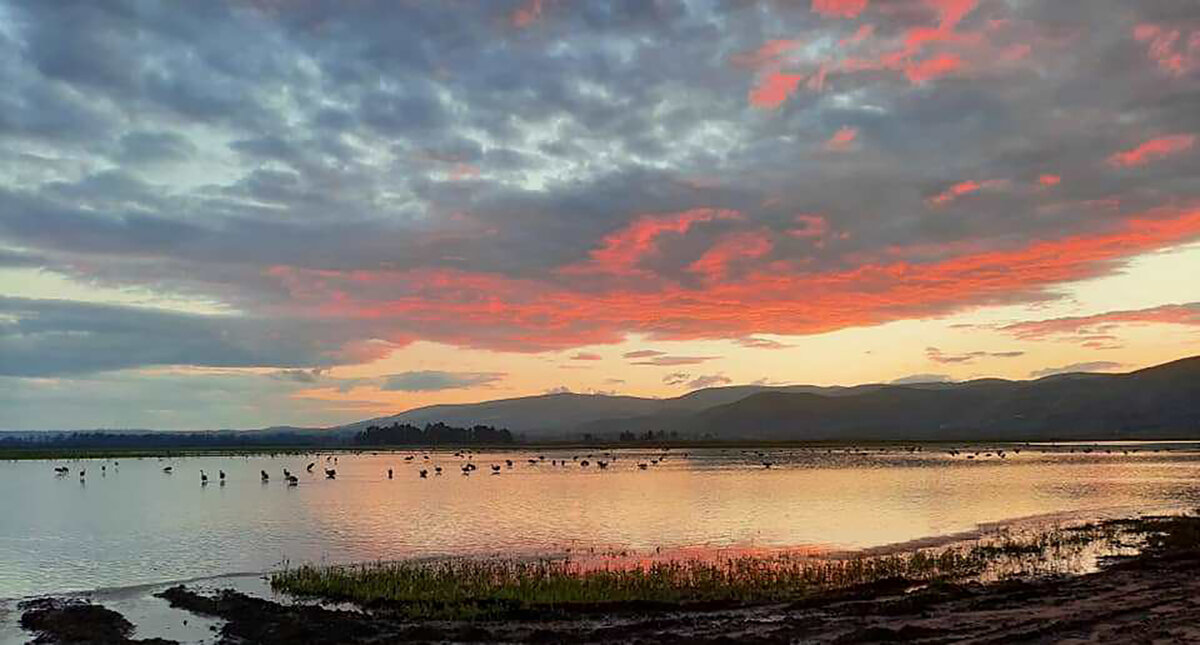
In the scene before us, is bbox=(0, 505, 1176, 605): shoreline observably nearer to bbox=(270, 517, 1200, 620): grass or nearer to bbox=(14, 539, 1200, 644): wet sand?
bbox=(270, 517, 1200, 620): grass

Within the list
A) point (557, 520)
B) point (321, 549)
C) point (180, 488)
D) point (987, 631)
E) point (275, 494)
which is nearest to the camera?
point (987, 631)

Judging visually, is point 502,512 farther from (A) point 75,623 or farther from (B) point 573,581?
(A) point 75,623

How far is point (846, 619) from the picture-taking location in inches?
925

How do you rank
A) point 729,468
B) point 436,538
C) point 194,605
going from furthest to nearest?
point 729,468 < point 436,538 < point 194,605

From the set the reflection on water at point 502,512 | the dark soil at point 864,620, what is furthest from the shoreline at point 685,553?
the dark soil at point 864,620

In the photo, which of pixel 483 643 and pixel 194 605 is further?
pixel 194 605

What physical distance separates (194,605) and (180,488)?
211 ft

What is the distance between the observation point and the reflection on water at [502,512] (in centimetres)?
4028

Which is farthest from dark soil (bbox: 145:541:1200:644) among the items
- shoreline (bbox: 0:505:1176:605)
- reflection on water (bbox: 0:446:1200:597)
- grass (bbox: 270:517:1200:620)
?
reflection on water (bbox: 0:446:1200:597)

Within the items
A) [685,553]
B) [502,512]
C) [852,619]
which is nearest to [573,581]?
[852,619]

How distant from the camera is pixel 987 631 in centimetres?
2056

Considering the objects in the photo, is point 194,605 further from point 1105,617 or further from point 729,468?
point 729,468

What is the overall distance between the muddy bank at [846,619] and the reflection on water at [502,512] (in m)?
11.2

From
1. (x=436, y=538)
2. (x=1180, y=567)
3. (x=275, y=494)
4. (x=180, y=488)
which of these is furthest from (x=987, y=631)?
(x=180, y=488)
